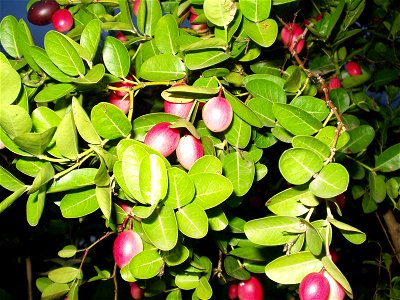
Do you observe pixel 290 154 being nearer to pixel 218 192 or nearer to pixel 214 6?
pixel 218 192

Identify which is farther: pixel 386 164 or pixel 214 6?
pixel 386 164

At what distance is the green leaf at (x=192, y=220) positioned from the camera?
52 cm

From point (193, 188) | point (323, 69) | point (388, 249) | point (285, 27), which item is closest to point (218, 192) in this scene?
point (193, 188)

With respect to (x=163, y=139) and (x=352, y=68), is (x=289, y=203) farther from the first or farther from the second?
(x=352, y=68)

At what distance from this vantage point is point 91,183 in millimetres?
559

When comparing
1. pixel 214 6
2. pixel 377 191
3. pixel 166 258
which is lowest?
pixel 377 191

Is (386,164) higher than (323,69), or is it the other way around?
(323,69)

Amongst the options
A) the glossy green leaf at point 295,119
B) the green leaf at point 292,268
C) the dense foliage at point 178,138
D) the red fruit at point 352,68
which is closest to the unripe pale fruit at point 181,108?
the dense foliage at point 178,138

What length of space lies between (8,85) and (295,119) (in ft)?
1.09

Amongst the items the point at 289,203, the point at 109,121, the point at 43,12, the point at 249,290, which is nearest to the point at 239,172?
the point at 289,203

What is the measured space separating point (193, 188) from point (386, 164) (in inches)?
21.2

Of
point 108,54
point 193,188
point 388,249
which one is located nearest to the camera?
point 193,188

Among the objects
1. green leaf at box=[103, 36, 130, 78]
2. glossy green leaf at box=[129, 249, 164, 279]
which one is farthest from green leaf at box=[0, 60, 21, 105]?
glossy green leaf at box=[129, 249, 164, 279]

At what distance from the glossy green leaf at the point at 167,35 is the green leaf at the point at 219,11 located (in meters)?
0.07
